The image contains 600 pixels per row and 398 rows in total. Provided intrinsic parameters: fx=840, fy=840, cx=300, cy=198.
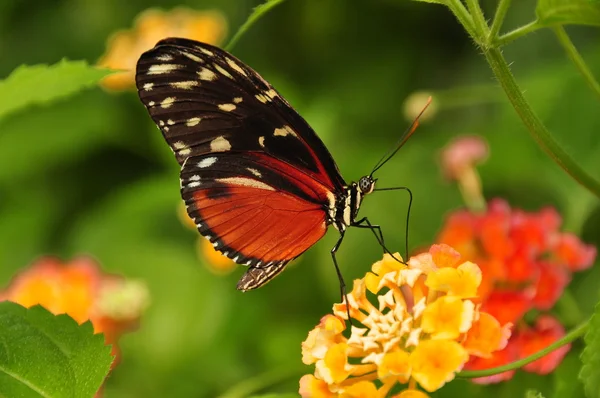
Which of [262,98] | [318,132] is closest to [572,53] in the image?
[262,98]

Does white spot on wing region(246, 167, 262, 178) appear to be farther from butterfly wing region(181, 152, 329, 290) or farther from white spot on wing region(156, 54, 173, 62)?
white spot on wing region(156, 54, 173, 62)

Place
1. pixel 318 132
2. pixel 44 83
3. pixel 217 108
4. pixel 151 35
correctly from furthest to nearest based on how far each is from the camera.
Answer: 1. pixel 151 35
2. pixel 318 132
3. pixel 217 108
4. pixel 44 83

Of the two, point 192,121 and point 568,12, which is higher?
point 192,121

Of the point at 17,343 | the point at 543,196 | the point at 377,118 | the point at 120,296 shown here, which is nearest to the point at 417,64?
the point at 377,118

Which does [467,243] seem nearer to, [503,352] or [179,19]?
[503,352]

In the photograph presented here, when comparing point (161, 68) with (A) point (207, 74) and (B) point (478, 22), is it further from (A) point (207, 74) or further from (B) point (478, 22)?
(B) point (478, 22)

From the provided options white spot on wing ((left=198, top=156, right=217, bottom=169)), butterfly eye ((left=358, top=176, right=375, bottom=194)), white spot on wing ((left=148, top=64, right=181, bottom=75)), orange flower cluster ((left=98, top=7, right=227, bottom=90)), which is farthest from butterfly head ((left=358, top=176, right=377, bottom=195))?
orange flower cluster ((left=98, top=7, right=227, bottom=90))

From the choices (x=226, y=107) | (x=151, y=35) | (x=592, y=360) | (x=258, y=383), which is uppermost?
(x=151, y=35)

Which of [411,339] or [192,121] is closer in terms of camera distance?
[411,339]
